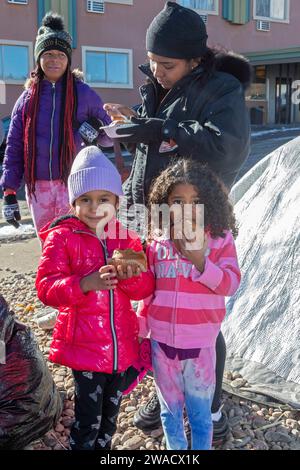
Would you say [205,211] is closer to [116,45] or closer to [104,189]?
[104,189]

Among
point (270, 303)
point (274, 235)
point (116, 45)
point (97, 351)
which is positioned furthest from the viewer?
point (116, 45)

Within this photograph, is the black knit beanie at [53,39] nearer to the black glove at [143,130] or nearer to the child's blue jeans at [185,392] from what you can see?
the black glove at [143,130]

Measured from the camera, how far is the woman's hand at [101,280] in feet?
5.99

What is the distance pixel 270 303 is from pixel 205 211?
130cm

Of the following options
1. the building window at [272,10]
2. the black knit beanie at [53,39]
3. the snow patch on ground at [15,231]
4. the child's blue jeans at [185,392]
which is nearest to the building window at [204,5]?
the building window at [272,10]

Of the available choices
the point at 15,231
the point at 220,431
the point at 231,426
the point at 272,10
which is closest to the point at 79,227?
the point at 220,431

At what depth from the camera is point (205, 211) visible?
1.99m

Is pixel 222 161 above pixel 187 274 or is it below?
above

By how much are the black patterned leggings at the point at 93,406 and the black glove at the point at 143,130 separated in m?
0.92

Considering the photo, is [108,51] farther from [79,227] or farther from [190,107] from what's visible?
[79,227]

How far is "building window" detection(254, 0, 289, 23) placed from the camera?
2161 cm

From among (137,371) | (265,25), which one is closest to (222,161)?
(137,371)
